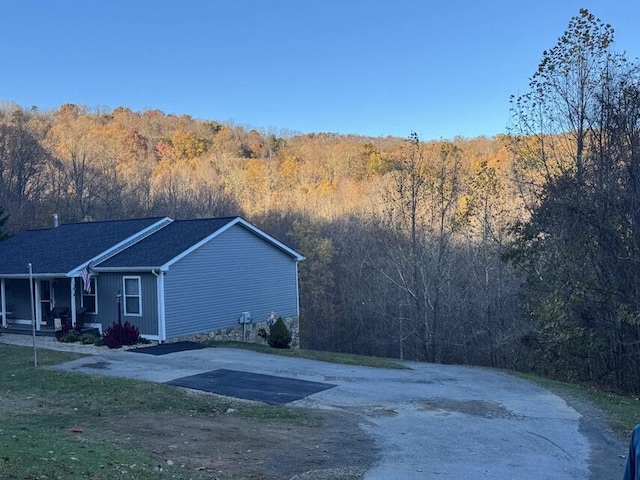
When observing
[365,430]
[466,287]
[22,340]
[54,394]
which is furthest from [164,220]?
[365,430]

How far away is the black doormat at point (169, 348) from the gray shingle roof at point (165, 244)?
246cm

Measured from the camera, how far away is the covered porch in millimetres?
19688

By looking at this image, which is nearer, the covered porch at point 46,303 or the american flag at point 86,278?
the american flag at point 86,278

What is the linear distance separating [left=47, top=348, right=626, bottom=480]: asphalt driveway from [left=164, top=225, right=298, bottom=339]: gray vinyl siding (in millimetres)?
2880

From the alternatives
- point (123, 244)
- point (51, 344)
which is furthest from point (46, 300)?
point (51, 344)

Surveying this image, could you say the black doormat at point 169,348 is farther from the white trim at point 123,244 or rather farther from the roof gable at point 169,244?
the white trim at point 123,244

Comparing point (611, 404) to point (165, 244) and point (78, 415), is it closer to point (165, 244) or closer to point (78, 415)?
point (78, 415)

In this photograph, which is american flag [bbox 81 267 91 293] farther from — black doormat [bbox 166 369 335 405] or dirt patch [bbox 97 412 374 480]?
dirt patch [bbox 97 412 374 480]

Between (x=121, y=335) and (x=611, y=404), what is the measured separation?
1313 centimetres

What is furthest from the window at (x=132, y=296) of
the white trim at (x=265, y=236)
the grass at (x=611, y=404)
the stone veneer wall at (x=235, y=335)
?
the grass at (x=611, y=404)

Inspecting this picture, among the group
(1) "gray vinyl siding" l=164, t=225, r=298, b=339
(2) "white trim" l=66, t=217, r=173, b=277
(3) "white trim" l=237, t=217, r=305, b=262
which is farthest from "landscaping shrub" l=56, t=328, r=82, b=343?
(3) "white trim" l=237, t=217, r=305, b=262

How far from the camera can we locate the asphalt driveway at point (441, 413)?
274 inches

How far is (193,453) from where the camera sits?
7250 mm

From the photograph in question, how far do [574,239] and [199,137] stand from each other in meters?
49.6
